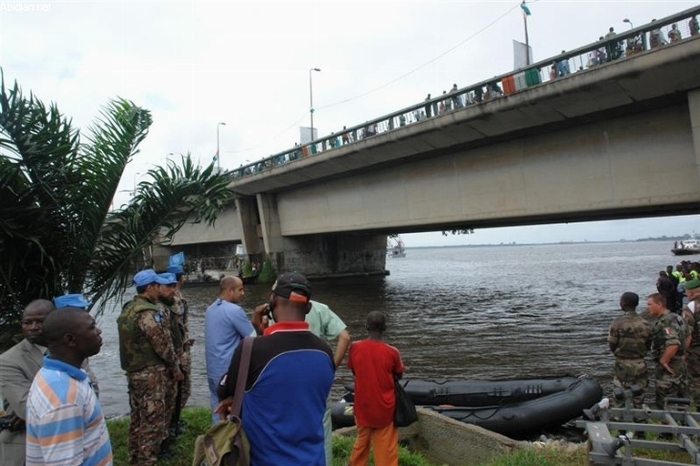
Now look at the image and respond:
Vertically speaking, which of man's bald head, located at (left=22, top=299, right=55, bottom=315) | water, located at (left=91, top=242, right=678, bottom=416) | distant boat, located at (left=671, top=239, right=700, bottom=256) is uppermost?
distant boat, located at (left=671, top=239, right=700, bottom=256)

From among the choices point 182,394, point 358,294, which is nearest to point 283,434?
point 182,394

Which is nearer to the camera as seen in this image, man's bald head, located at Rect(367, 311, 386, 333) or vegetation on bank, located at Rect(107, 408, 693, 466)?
→ man's bald head, located at Rect(367, 311, 386, 333)

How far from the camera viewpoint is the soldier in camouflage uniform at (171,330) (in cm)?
569

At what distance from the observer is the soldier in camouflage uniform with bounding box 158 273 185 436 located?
5.69 metres

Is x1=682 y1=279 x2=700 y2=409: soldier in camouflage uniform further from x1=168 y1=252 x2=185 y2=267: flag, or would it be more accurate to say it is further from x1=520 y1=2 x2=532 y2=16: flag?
x1=520 y1=2 x2=532 y2=16: flag

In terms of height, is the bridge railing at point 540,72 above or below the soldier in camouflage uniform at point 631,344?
above

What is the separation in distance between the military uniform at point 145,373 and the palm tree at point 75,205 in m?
0.57

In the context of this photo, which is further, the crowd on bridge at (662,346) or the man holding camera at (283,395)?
the crowd on bridge at (662,346)

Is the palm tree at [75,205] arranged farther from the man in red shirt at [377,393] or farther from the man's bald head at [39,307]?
the man in red shirt at [377,393]

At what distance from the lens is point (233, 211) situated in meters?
38.1

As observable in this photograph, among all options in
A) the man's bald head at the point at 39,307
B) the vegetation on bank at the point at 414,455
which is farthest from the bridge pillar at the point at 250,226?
the man's bald head at the point at 39,307

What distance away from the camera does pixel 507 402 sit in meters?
7.60

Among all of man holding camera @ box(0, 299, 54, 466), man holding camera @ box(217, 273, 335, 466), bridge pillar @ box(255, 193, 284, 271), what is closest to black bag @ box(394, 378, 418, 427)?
man holding camera @ box(217, 273, 335, 466)

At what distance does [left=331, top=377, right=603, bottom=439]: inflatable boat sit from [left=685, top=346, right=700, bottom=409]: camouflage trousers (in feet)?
4.13
